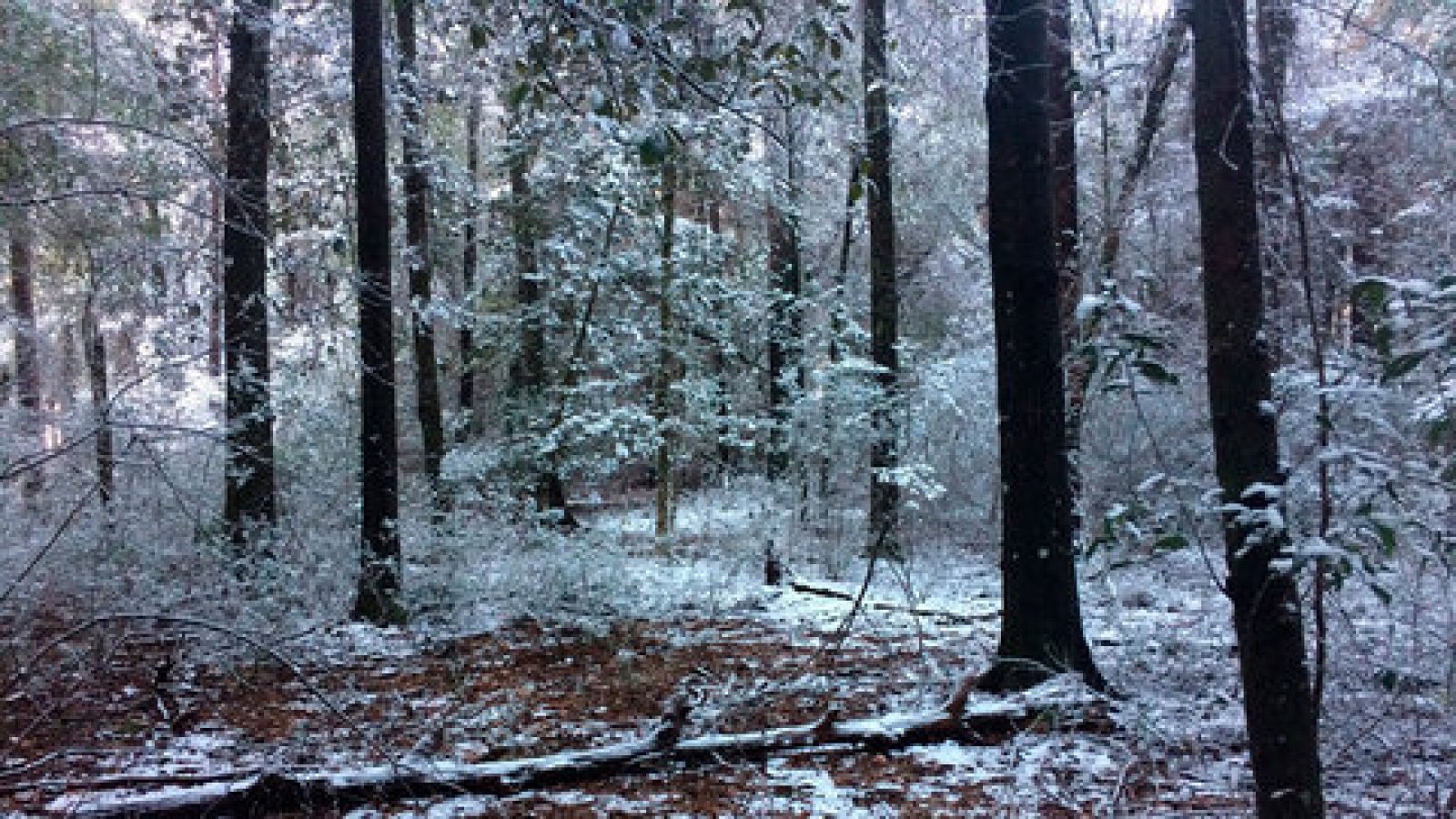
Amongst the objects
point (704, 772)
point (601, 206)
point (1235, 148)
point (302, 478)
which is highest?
point (601, 206)

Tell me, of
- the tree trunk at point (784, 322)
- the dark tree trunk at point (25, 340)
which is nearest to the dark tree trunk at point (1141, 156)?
the tree trunk at point (784, 322)

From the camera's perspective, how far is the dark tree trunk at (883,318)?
10602 millimetres

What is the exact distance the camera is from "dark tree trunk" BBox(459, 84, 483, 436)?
534 inches

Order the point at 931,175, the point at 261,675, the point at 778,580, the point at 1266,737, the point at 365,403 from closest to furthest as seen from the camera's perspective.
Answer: the point at 1266,737 → the point at 261,675 → the point at 365,403 → the point at 778,580 → the point at 931,175

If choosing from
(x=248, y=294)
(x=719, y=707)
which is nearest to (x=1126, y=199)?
(x=719, y=707)

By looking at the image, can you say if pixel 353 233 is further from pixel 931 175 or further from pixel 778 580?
pixel 931 175

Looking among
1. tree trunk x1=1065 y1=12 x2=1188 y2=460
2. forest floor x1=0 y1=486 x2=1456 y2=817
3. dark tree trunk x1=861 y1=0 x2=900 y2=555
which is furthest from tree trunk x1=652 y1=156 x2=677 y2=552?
tree trunk x1=1065 y1=12 x2=1188 y2=460

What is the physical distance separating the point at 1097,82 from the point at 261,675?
676 cm

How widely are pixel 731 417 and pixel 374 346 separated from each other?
20.5ft

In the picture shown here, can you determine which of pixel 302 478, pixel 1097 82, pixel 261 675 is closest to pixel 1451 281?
pixel 1097 82

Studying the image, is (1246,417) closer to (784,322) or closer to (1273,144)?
(1273,144)

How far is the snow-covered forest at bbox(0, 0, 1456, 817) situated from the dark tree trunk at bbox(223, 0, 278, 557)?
0.19 feet

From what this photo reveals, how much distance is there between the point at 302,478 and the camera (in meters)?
10.4

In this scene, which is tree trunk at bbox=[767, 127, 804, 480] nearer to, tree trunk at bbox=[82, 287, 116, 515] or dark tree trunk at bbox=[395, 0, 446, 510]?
dark tree trunk at bbox=[395, 0, 446, 510]
